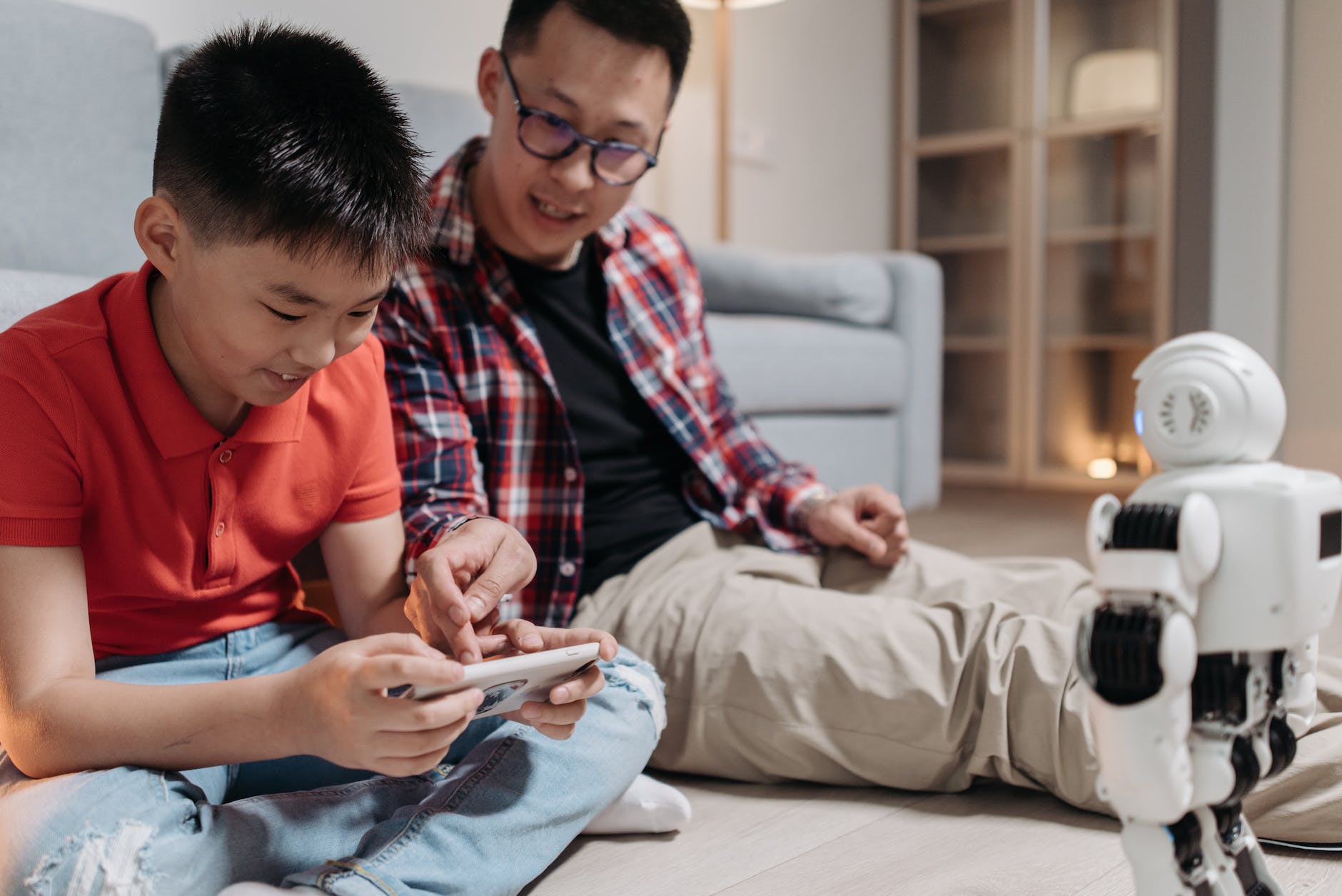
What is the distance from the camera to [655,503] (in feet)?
3.82

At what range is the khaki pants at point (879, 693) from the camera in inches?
33.6

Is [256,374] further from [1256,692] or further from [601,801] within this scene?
[1256,692]

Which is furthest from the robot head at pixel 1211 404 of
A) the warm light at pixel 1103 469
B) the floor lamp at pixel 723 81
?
the warm light at pixel 1103 469

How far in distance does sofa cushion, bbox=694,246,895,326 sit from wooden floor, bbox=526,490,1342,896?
153cm

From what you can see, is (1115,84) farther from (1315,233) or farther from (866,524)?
(866,524)

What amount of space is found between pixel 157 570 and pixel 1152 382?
24.1 inches

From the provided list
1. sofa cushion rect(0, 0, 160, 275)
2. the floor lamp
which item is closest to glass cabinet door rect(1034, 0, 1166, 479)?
the floor lamp

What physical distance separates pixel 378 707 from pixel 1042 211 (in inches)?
127

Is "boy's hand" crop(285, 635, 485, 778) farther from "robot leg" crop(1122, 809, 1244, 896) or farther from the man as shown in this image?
"robot leg" crop(1122, 809, 1244, 896)

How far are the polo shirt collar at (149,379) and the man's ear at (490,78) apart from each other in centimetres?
47

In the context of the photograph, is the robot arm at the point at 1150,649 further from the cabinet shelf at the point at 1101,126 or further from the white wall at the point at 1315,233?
the cabinet shelf at the point at 1101,126

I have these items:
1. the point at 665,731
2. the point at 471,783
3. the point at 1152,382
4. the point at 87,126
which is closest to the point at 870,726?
the point at 665,731

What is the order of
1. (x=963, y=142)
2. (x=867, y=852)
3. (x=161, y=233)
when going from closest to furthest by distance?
(x=161, y=233)
(x=867, y=852)
(x=963, y=142)

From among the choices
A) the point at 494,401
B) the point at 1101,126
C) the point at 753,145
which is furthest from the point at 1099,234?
the point at 494,401
